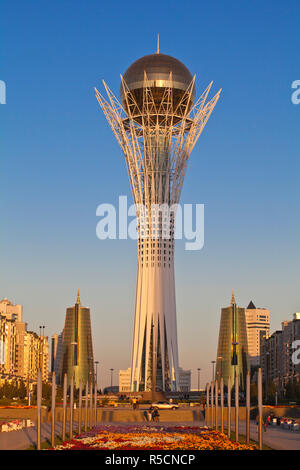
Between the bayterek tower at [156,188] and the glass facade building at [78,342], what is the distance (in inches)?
1826

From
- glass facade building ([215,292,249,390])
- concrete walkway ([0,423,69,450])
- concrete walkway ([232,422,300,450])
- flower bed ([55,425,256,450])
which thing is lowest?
concrete walkway ([232,422,300,450])

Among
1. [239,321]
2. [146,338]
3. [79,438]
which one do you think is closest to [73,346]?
[239,321]

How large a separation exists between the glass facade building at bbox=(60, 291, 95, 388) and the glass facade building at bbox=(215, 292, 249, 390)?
2431 centimetres

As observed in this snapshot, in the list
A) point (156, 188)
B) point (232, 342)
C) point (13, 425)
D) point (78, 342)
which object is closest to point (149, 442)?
point (13, 425)

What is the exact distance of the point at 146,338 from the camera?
11000 centimetres

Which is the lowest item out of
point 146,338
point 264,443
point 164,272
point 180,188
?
point 264,443

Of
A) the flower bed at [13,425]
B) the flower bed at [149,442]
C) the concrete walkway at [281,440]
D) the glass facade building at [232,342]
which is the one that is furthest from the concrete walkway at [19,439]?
the glass facade building at [232,342]

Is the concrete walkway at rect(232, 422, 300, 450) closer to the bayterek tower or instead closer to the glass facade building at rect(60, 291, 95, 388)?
the bayterek tower

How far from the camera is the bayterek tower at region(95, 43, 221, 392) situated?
108000mm

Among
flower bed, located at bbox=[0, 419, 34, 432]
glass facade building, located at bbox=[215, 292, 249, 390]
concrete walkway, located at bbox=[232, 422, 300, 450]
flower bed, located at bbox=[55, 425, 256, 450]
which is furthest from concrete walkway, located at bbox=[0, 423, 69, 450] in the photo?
glass facade building, located at bbox=[215, 292, 249, 390]
